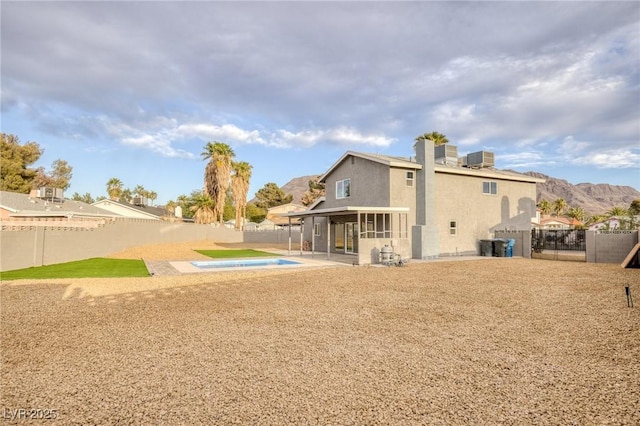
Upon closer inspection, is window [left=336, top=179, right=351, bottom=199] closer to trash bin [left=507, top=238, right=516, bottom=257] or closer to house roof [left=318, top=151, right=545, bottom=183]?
house roof [left=318, top=151, right=545, bottom=183]

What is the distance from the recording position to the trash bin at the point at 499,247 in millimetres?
20906

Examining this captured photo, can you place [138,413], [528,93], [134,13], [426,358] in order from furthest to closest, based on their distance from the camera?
[528,93]
[134,13]
[426,358]
[138,413]

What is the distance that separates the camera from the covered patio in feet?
56.1

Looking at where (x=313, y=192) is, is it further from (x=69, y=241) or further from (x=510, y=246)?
(x=69, y=241)

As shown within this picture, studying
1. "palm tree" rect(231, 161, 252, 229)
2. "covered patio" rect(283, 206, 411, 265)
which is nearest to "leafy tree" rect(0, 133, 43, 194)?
"palm tree" rect(231, 161, 252, 229)

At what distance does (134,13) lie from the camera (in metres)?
13.9

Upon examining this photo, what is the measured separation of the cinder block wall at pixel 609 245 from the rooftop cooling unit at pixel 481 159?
25.8 ft

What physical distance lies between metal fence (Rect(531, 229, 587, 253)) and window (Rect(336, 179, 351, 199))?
1349 centimetres

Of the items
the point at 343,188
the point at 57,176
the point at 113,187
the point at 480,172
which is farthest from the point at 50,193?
the point at 113,187

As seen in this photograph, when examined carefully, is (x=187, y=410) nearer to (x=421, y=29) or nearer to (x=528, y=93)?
(x=421, y=29)

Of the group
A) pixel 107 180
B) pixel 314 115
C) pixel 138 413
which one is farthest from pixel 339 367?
pixel 107 180

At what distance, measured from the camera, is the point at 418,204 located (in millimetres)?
19734

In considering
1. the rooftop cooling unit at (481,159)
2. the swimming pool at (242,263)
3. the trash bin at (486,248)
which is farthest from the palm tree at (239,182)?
the trash bin at (486,248)

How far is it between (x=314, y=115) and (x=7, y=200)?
26.3m
